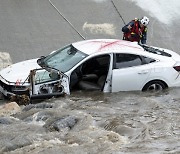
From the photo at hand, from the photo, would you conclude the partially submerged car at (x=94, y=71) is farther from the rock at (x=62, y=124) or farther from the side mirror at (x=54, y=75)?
the rock at (x=62, y=124)

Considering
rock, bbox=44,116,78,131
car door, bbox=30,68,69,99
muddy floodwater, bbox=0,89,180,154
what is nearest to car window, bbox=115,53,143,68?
muddy floodwater, bbox=0,89,180,154

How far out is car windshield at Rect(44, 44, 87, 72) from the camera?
403 inches

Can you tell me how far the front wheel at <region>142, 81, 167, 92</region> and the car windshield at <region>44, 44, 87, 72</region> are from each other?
65.3 inches

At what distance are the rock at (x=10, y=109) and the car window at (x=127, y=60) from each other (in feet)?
8.27

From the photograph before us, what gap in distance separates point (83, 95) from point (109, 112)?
3.96ft

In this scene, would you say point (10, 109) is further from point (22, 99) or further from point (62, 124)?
point (62, 124)

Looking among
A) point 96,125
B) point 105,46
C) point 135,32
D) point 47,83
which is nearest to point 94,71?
point 105,46

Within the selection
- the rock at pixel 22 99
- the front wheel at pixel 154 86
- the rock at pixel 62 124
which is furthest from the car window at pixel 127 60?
the rock at pixel 62 124

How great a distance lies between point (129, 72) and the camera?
10461mm

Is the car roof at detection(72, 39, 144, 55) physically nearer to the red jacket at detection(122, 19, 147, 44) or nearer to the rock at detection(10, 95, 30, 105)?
the rock at detection(10, 95, 30, 105)

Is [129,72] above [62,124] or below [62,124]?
above

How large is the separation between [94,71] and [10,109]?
248cm

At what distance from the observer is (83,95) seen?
1032 centimetres

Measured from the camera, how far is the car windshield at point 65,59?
10.2 metres
